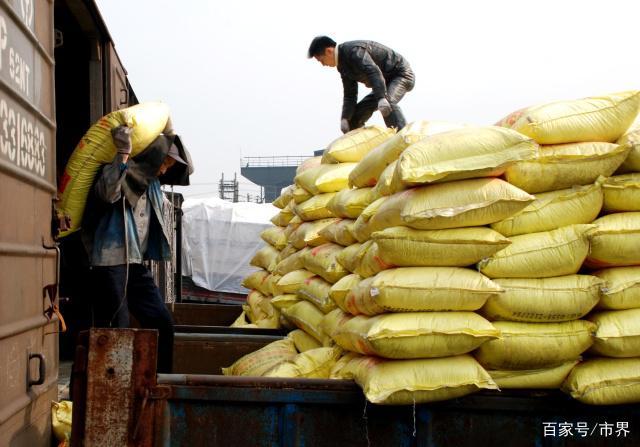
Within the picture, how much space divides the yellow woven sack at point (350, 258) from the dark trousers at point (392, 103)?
Answer: 274 centimetres

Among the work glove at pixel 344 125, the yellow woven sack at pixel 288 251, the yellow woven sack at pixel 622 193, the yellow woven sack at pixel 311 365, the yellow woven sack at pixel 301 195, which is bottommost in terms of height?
the yellow woven sack at pixel 311 365

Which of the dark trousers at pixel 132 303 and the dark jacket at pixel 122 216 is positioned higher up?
the dark jacket at pixel 122 216

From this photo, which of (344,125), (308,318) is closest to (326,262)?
(308,318)

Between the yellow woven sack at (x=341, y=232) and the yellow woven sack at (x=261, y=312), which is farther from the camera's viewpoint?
the yellow woven sack at (x=261, y=312)

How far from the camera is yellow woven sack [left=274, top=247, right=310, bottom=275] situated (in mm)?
4500

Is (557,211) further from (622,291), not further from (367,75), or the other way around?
(367,75)

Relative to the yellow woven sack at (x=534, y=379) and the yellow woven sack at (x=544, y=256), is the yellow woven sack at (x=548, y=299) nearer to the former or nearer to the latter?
the yellow woven sack at (x=544, y=256)

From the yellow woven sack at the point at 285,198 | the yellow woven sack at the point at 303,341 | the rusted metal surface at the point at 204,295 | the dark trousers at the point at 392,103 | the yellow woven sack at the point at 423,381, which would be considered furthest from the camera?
the rusted metal surface at the point at 204,295

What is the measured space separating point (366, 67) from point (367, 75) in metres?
0.07

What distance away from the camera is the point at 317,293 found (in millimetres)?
4012

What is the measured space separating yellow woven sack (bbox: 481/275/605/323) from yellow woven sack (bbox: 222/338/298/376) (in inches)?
48.1

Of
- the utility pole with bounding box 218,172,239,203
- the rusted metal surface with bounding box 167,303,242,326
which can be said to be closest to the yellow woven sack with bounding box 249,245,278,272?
the rusted metal surface with bounding box 167,303,242,326

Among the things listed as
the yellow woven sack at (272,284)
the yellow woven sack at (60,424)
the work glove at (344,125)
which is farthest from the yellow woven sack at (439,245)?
the work glove at (344,125)

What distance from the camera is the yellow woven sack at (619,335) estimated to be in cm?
260
